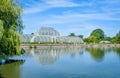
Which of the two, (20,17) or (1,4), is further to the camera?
(20,17)

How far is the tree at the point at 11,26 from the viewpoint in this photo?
2043 centimetres

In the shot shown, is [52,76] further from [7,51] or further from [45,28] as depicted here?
[45,28]

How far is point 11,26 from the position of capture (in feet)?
74.5

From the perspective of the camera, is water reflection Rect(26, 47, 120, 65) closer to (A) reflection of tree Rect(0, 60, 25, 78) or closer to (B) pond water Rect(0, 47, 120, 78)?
(B) pond water Rect(0, 47, 120, 78)

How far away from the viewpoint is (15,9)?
73.3 ft

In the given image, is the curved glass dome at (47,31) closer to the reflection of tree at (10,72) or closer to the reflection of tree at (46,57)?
the reflection of tree at (46,57)

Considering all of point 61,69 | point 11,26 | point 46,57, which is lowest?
point 61,69

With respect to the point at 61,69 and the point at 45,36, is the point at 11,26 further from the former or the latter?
the point at 45,36

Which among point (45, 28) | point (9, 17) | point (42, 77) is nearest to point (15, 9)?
point (9, 17)

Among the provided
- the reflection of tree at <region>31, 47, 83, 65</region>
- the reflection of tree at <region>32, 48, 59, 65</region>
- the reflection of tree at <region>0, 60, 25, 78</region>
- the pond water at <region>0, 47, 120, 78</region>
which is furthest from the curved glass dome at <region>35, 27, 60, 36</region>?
the reflection of tree at <region>0, 60, 25, 78</region>

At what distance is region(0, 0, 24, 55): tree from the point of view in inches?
804

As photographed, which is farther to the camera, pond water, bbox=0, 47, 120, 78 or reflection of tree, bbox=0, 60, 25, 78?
pond water, bbox=0, 47, 120, 78

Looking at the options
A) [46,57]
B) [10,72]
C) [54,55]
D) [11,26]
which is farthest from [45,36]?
[10,72]

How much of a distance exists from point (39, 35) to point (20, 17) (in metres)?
63.7
